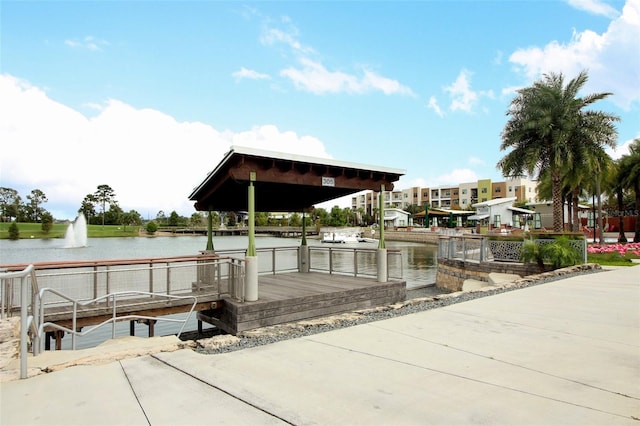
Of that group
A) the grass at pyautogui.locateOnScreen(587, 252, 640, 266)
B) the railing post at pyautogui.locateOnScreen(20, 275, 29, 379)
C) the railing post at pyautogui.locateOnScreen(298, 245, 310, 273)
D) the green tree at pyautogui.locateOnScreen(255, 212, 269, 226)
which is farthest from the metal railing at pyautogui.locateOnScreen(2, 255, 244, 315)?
the green tree at pyautogui.locateOnScreen(255, 212, 269, 226)

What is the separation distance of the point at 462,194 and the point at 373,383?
399 ft

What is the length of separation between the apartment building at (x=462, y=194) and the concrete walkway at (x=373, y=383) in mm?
93921

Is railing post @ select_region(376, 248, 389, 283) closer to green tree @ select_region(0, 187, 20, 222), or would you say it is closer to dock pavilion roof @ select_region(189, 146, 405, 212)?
dock pavilion roof @ select_region(189, 146, 405, 212)

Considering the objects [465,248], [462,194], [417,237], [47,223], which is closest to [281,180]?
[465,248]

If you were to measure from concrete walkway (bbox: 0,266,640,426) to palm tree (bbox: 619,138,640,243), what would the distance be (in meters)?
30.9

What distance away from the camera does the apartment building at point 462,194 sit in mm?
107812

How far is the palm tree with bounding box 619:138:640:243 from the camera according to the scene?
3014 cm

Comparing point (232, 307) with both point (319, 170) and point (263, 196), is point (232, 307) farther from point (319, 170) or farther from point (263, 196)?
point (263, 196)

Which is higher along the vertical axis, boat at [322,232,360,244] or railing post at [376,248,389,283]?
railing post at [376,248,389,283]

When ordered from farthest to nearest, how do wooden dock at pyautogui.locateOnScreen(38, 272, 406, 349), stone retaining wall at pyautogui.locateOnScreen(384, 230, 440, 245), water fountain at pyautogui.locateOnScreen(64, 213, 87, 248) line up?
stone retaining wall at pyautogui.locateOnScreen(384, 230, 440, 245) → water fountain at pyautogui.locateOnScreen(64, 213, 87, 248) → wooden dock at pyautogui.locateOnScreen(38, 272, 406, 349)

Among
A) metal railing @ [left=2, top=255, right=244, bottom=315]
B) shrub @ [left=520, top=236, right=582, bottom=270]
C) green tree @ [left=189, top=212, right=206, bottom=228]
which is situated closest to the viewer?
metal railing @ [left=2, top=255, right=244, bottom=315]

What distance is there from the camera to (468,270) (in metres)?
18.0

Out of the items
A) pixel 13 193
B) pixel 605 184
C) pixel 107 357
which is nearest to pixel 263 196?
pixel 107 357

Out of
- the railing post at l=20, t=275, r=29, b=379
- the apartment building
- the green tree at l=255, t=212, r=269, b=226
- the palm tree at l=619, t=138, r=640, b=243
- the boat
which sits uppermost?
the apartment building
